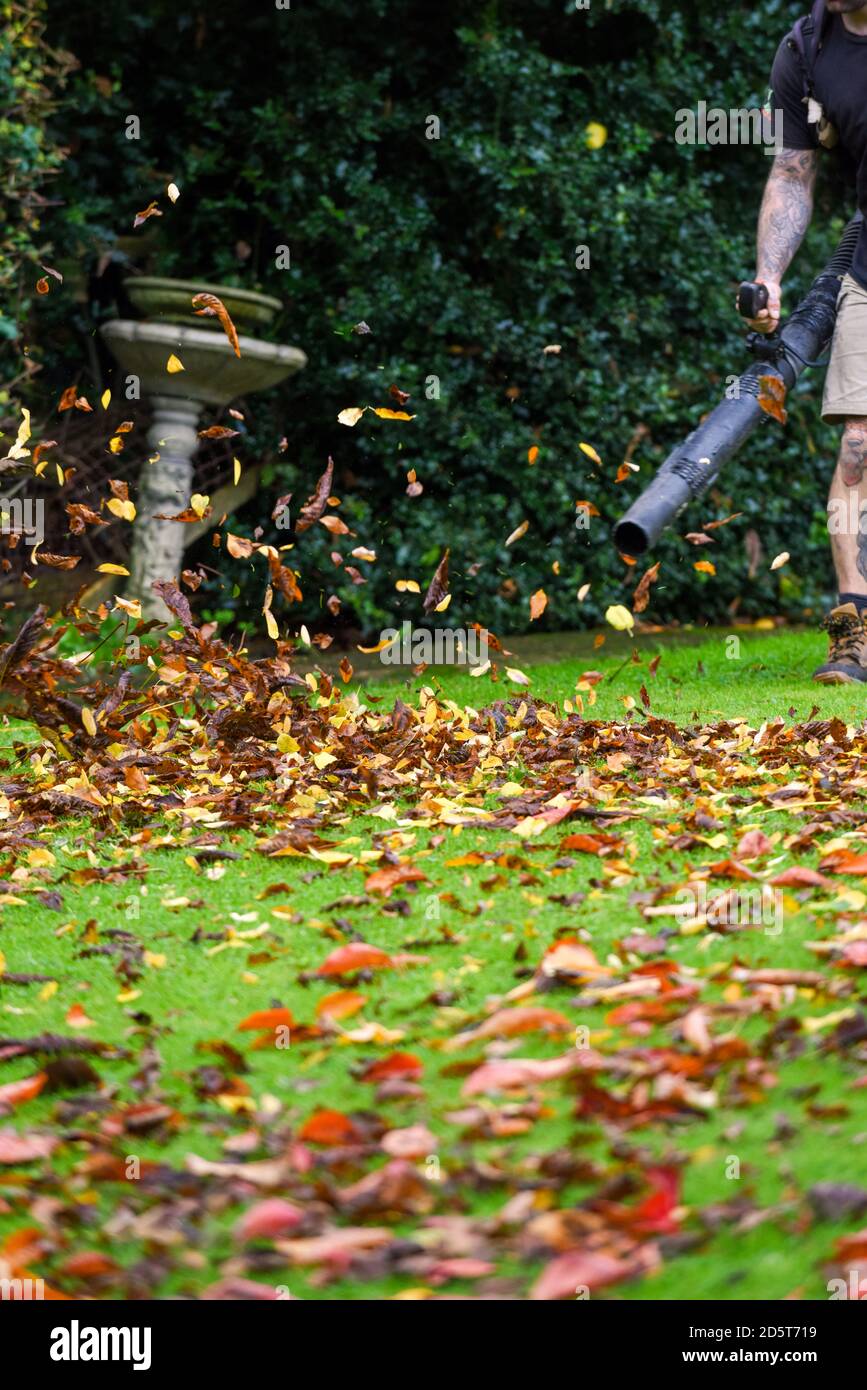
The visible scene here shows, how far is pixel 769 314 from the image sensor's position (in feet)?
17.1

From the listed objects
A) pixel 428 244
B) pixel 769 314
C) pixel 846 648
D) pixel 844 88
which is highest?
pixel 428 244

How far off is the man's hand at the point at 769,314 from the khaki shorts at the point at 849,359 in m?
0.24

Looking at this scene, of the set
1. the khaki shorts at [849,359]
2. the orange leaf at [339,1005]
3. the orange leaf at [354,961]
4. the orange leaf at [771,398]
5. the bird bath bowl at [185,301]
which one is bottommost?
the orange leaf at [339,1005]

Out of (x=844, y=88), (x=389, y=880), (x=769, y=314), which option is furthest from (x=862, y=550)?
(x=389, y=880)

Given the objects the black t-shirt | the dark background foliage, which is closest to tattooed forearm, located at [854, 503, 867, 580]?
the black t-shirt

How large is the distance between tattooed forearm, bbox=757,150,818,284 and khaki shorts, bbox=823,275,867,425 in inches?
14.9

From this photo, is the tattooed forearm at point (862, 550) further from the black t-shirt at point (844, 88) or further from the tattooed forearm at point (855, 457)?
the black t-shirt at point (844, 88)

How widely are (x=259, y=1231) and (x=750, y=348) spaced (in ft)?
14.3

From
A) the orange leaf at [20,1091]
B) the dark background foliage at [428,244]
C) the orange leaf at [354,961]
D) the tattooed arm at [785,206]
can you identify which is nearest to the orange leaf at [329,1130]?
the orange leaf at [20,1091]

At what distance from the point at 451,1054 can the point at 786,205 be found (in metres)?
4.41

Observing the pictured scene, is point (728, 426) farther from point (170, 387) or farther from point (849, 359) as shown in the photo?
point (170, 387)

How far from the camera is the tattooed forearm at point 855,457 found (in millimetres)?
5277

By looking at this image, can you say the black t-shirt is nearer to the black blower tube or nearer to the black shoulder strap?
the black shoulder strap
